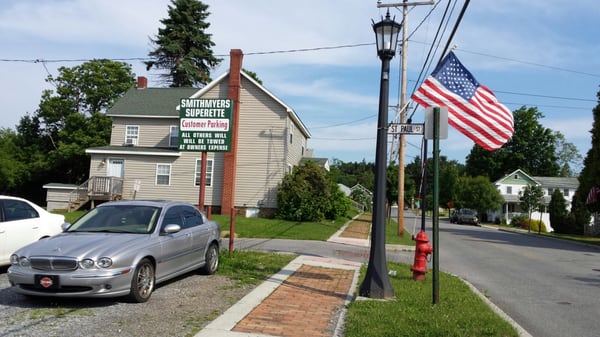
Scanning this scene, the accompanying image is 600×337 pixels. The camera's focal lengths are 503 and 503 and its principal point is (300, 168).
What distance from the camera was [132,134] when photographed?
31531 mm

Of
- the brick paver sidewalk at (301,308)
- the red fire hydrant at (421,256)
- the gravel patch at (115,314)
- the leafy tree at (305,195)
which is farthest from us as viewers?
the leafy tree at (305,195)

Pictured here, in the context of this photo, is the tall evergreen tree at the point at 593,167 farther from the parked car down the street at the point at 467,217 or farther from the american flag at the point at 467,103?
the parked car down the street at the point at 467,217

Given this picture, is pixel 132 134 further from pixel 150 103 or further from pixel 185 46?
pixel 185 46

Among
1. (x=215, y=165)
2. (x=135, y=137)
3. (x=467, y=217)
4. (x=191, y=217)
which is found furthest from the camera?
(x=467, y=217)

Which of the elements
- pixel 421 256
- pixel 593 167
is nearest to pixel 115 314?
pixel 421 256

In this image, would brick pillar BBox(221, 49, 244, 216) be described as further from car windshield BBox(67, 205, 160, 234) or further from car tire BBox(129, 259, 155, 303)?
car tire BBox(129, 259, 155, 303)

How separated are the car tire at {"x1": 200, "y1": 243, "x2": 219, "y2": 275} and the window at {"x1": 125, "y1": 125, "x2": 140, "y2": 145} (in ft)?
75.4

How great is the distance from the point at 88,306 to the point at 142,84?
31.8m

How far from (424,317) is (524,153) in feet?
286

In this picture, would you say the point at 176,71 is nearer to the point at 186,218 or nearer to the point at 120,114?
the point at 120,114

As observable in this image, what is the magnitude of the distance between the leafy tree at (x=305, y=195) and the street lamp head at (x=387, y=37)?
19.2m

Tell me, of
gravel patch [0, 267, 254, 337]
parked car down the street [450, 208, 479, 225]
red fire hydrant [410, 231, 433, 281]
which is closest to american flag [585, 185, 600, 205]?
red fire hydrant [410, 231, 433, 281]

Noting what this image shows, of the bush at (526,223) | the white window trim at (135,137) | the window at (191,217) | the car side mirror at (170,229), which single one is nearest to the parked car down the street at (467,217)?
the bush at (526,223)

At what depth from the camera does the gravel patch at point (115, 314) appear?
591 centimetres
